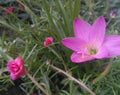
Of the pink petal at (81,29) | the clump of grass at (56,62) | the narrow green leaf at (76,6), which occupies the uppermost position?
the narrow green leaf at (76,6)

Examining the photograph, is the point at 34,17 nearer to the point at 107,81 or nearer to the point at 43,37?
the point at 43,37

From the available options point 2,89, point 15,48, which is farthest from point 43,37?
point 2,89

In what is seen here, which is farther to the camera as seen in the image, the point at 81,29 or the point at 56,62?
the point at 56,62

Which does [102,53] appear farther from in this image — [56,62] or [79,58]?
[56,62]

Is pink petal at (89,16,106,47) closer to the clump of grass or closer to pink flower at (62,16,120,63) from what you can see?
pink flower at (62,16,120,63)

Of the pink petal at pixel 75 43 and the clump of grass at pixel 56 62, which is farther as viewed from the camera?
the clump of grass at pixel 56 62

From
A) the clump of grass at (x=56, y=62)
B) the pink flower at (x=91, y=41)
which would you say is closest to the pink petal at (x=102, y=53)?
the pink flower at (x=91, y=41)

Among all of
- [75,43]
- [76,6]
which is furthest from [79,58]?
[76,6]

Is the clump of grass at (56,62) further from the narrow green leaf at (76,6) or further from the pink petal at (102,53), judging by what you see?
the pink petal at (102,53)

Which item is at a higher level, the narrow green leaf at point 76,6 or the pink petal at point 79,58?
the narrow green leaf at point 76,6
